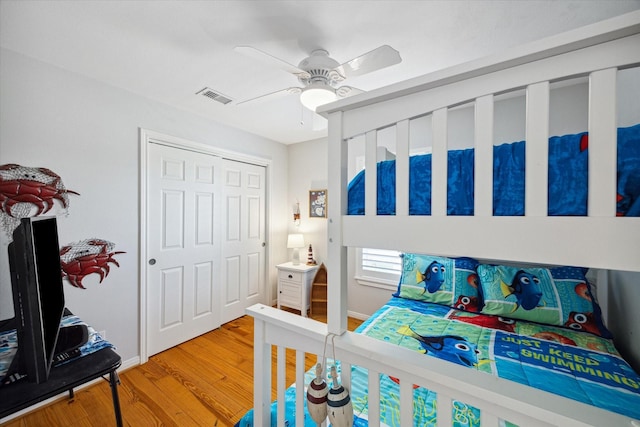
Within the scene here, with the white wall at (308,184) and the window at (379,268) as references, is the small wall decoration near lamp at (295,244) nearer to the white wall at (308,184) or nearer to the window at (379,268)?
the white wall at (308,184)

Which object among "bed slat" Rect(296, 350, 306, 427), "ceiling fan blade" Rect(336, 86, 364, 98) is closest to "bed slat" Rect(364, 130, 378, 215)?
"bed slat" Rect(296, 350, 306, 427)

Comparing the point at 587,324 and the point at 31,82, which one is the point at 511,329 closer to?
the point at 587,324

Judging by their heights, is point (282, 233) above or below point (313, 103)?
below

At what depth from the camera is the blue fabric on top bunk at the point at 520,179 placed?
22.9 inches

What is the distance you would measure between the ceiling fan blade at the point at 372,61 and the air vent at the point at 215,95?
4.08ft

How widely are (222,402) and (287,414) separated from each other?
41.8 inches

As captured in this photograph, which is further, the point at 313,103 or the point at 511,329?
the point at 511,329

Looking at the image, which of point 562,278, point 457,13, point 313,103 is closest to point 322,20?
point 313,103

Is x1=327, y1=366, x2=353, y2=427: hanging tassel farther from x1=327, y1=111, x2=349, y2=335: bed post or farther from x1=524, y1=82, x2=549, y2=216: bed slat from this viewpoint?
x1=524, y1=82, x2=549, y2=216: bed slat

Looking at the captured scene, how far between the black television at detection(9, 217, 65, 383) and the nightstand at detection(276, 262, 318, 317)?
2.44 meters

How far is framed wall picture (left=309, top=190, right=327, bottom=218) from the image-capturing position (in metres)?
3.56

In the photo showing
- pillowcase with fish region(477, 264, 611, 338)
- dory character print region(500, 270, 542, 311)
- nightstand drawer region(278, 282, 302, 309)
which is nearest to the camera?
pillowcase with fish region(477, 264, 611, 338)

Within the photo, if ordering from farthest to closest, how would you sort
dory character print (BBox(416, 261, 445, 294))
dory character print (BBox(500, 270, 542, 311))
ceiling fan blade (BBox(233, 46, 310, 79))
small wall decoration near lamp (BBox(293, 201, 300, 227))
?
small wall decoration near lamp (BBox(293, 201, 300, 227)) < dory character print (BBox(416, 261, 445, 294)) < dory character print (BBox(500, 270, 542, 311)) < ceiling fan blade (BBox(233, 46, 310, 79))

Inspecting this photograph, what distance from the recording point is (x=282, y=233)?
3.82 metres
